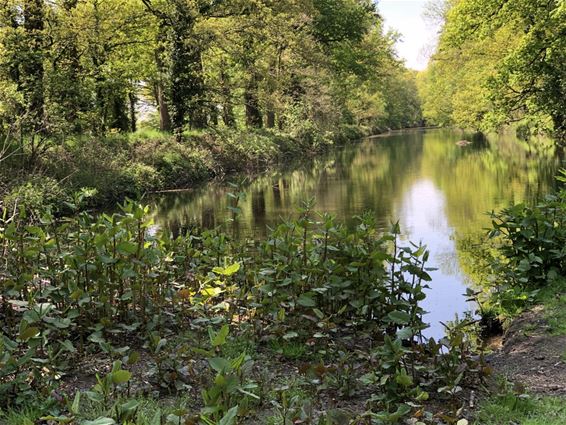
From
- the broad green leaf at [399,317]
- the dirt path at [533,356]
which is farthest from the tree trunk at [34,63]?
the dirt path at [533,356]

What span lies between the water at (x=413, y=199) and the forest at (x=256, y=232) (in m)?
0.15

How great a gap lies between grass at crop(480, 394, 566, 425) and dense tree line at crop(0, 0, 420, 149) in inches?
490

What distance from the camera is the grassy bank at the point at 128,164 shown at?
13.0 m

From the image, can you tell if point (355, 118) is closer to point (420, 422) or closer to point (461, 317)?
point (461, 317)

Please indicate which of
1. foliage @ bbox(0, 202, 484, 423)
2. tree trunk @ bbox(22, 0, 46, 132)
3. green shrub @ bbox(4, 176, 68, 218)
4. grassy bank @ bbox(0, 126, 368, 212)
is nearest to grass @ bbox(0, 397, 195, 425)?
foliage @ bbox(0, 202, 484, 423)

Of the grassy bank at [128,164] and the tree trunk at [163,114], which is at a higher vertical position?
the tree trunk at [163,114]

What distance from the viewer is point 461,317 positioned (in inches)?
278

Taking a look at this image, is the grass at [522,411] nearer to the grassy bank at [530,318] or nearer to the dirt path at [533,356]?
the grassy bank at [530,318]

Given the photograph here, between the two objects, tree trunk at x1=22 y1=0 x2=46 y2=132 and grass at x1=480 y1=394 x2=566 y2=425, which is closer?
grass at x1=480 y1=394 x2=566 y2=425

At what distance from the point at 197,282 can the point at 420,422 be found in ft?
10.8

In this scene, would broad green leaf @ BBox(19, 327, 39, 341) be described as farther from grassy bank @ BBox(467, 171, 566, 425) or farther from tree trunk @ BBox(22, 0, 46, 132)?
tree trunk @ BBox(22, 0, 46, 132)

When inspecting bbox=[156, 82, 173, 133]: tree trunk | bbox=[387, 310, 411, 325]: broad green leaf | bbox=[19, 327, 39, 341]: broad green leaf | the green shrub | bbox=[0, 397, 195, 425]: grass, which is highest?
bbox=[156, 82, 173, 133]: tree trunk

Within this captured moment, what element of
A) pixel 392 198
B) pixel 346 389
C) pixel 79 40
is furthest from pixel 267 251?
pixel 79 40

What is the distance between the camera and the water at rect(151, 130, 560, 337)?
9.58 m
